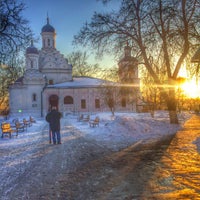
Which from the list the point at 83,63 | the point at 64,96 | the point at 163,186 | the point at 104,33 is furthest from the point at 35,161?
the point at 83,63

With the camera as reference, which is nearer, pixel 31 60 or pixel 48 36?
pixel 31 60

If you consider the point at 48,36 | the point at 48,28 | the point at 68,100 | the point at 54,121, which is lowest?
the point at 54,121

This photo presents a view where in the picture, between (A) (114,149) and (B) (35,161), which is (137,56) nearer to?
(A) (114,149)

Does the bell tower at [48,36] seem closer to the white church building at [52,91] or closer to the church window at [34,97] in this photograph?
the white church building at [52,91]

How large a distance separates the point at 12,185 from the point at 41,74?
3744cm

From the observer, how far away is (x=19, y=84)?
1641 inches

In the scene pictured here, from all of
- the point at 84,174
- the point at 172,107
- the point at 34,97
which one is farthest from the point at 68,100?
the point at 84,174

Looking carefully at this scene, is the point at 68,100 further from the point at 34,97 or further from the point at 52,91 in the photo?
the point at 34,97

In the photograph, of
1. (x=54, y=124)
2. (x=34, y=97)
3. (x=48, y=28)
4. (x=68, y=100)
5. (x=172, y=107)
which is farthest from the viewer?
(x=48, y=28)

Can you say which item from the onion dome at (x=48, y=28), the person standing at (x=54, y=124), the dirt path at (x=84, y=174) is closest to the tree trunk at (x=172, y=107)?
the dirt path at (x=84, y=174)

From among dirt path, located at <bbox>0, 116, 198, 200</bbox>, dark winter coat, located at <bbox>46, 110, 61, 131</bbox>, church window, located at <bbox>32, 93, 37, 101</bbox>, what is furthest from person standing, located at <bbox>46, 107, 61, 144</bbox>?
church window, located at <bbox>32, 93, 37, 101</bbox>

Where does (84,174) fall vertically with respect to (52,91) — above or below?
below

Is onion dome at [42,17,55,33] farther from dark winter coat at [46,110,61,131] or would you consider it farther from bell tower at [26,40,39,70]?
dark winter coat at [46,110,61,131]

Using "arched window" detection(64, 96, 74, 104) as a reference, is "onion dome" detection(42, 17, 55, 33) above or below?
above
